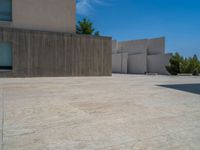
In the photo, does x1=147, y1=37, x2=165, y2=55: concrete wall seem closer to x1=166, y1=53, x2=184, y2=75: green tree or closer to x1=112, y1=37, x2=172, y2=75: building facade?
x1=112, y1=37, x2=172, y2=75: building facade

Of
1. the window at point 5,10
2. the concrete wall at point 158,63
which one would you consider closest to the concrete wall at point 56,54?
the window at point 5,10

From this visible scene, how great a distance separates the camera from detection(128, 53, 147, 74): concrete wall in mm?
22969

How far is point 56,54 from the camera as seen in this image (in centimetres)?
1186

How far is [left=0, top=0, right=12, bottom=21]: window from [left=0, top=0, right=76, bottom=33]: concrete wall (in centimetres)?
23

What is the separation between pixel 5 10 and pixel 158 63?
654 inches

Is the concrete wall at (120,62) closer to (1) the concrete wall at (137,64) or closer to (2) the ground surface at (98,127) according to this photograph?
(1) the concrete wall at (137,64)

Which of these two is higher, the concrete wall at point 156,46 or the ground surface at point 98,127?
the concrete wall at point 156,46

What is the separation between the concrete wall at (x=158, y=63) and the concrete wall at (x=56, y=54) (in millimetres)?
10099

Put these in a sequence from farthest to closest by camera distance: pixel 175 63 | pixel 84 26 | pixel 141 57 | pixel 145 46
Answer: pixel 84 26 < pixel 145 46 < pixel 141 57 < pixel 175 63

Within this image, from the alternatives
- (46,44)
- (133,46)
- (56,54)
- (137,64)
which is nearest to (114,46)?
(133,46)

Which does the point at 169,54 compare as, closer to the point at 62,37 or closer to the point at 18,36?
the point at 62,37

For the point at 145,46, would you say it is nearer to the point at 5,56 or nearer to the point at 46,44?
the point at 46,44

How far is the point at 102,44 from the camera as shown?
1325cm

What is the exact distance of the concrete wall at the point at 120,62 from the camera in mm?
24250
